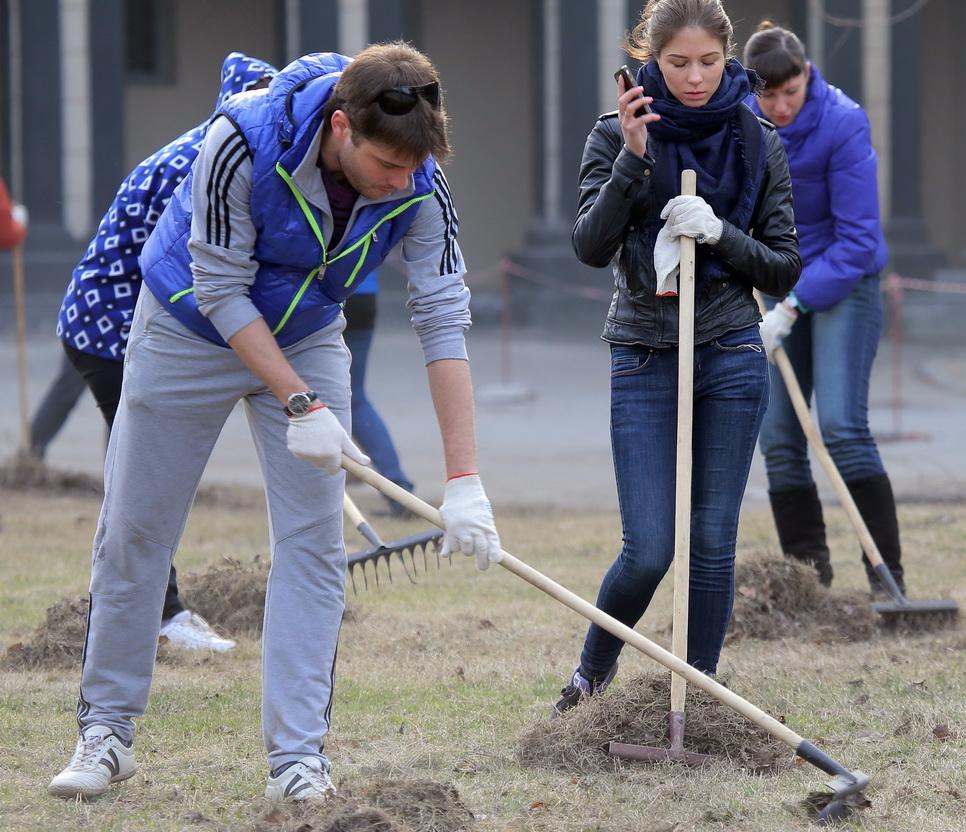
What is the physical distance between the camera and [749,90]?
392 cm

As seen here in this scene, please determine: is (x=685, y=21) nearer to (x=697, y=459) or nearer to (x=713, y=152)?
(x=713, y=152)

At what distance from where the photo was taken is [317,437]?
11.1 feet

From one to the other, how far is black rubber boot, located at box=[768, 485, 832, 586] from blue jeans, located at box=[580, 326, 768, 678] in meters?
1.88

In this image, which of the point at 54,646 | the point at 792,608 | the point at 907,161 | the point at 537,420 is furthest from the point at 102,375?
the point at 907,161

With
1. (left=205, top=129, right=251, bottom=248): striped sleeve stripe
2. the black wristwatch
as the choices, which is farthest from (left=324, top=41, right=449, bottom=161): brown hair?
the black wristwatch

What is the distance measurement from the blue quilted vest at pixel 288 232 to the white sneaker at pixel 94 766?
39.7 inches

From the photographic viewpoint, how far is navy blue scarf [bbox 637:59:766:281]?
3.87m

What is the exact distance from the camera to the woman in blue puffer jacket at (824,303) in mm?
5367

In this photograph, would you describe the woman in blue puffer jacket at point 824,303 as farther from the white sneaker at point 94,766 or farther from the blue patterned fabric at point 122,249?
→ the white sneaker at point 94,766

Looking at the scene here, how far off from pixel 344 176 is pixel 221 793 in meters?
1.49

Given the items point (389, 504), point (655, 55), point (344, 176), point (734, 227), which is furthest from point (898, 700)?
point (389, 504)

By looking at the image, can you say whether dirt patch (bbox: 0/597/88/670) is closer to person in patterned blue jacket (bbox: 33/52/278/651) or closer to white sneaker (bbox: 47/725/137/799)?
person in patterned blue jacket (bbox: 33/52/278/651)

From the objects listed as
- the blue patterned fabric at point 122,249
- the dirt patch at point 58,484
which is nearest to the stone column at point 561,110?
the dirt patch at point 58,484

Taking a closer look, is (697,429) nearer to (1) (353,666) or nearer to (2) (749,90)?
(2) (749,90)
